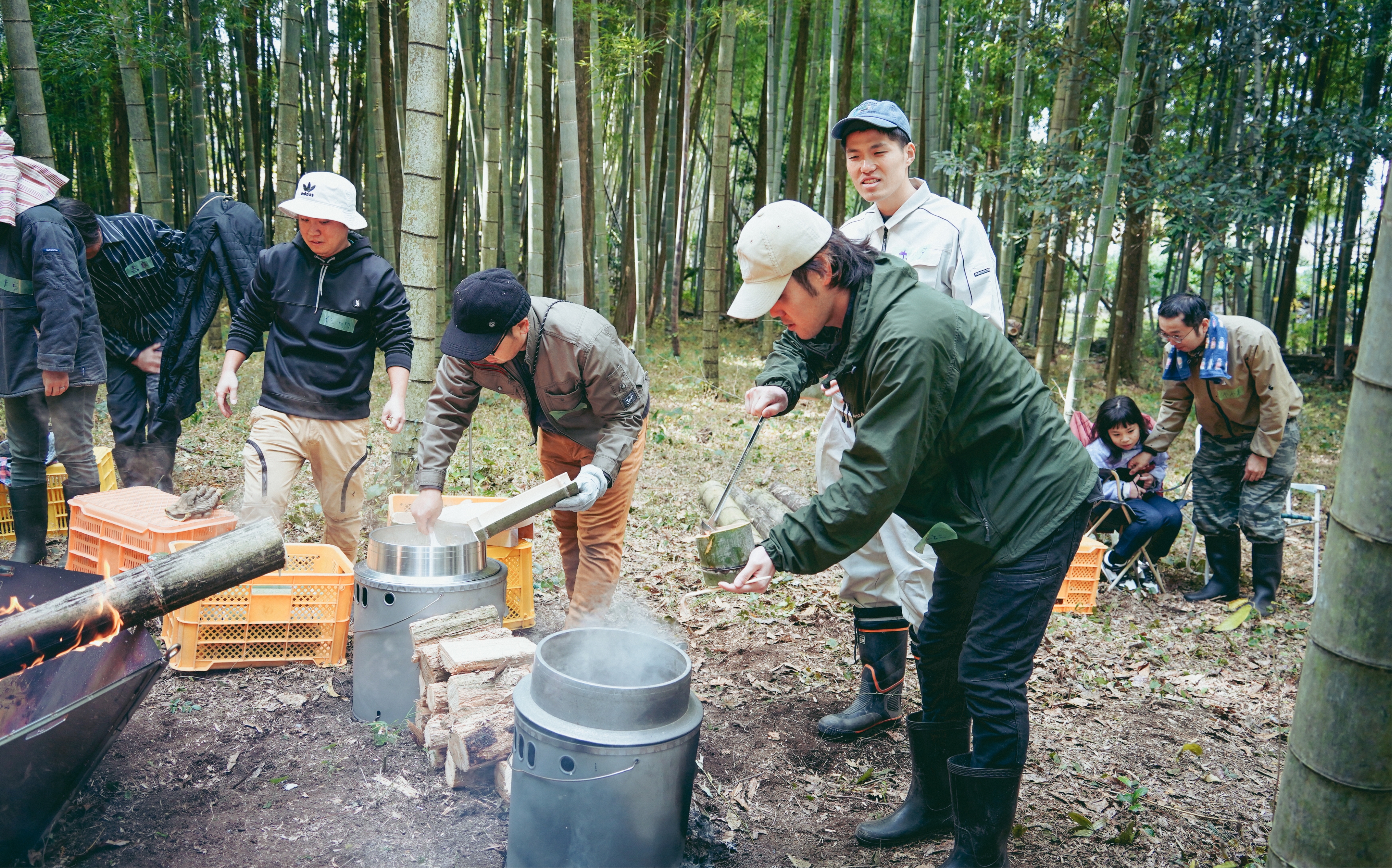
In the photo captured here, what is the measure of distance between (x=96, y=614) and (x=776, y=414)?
1.94 meters

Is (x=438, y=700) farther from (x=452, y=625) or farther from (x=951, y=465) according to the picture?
(x=951, y=465)

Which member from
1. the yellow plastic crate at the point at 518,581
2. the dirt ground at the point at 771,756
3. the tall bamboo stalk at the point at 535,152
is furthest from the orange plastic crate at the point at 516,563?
the tall bamboo stalk at the point at 535,152

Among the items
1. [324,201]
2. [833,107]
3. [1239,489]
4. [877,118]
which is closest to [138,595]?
[324,201]

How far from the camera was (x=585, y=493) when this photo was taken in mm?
2900

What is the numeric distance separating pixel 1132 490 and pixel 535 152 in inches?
226

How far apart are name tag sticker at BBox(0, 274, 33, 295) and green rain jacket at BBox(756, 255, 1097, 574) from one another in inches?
148

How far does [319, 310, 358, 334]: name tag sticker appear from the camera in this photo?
359 centimetres

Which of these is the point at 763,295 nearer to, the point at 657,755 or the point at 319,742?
the point at 657,755

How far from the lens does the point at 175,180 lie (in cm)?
1473

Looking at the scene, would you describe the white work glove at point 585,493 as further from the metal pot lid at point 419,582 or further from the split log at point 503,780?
the split log at point 503,780

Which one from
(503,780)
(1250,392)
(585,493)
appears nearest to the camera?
(503,780)

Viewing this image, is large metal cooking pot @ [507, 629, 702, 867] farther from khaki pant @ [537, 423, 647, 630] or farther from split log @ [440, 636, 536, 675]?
Result: khaki pant @ [537, 423, 647, 630]


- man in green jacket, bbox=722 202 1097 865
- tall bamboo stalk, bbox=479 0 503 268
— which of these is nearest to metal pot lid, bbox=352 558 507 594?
man in green jacket, bbox=722 202 1097 865

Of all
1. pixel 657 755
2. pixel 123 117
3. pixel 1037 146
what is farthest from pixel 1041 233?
pixel 123 117
